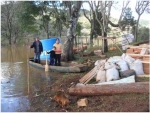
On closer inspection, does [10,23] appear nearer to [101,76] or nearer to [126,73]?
[101,76]

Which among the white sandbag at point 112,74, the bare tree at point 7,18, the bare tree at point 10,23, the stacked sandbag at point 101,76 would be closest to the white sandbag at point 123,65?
the white sandbag at point 112,74

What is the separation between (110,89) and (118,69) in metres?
2.05

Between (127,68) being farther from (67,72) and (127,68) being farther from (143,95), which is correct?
(67,72)

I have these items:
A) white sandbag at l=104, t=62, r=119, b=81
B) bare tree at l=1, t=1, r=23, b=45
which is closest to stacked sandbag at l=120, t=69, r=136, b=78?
white sandbag at l=104, t=62, r=119, b=81

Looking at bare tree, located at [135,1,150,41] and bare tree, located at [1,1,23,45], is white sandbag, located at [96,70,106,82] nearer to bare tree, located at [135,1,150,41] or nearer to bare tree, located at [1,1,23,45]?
bare tree, located at [135,1,150,41]

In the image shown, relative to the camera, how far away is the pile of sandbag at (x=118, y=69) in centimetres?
858

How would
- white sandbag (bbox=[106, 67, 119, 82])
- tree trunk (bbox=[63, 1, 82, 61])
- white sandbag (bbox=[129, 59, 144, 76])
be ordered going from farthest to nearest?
tree trunk (bbox=[63, 1, 82, 61]) < white sandbag (bbox=[129, 59, 144, 76]) < white sandbag (bbox=[106, 67, 119, 82])

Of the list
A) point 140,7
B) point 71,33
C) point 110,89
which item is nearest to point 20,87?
point 110,89

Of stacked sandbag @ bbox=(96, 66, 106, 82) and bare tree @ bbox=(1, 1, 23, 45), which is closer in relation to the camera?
stacked sandbag @ bbox=(96, 66, 106, 82)

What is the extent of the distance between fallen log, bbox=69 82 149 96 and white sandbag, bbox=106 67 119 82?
131 centimetres

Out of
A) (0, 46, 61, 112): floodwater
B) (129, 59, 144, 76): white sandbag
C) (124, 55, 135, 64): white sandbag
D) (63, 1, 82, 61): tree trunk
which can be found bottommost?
(0, 46, 61, 112): floodwater

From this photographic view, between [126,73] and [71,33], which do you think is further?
[71,33]

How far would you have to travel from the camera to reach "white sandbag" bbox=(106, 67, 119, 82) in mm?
8427

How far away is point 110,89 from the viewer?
707 cm
